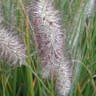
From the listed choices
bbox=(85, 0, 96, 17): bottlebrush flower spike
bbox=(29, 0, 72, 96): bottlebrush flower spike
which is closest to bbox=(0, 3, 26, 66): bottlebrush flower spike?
bbox=(29, 0, 72, 96): bottlebrush flower spike

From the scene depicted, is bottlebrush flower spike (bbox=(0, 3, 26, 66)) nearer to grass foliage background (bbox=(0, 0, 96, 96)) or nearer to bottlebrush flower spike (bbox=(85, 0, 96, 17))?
grass foliage background (bbox=(0, 0, 96, 96))

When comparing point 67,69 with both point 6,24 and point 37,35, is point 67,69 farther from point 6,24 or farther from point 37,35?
point 6,24

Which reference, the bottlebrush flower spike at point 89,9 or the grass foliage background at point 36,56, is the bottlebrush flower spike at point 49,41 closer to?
the grass foliage background at point 36,56

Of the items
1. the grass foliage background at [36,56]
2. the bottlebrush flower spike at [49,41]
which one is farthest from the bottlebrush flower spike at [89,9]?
the bottlebrush flower spike at [49,41]

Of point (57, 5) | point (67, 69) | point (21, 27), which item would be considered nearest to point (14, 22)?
point (21, 27)

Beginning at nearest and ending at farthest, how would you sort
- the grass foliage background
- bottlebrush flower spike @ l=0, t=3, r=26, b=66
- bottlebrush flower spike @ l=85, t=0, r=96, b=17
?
bottlebrush flower spike @ l=0, t=3, r=26, b=66
the grass foliage background
bottlebrush flower spike @ l=85, t=0, r=96, b=17

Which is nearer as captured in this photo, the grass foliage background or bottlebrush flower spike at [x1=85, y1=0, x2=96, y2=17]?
the grass foliage background

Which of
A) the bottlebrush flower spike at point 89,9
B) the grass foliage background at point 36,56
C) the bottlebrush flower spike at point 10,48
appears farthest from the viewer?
the bottlebrush flower spike at point 89,9
